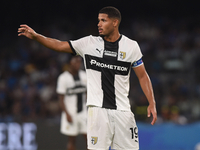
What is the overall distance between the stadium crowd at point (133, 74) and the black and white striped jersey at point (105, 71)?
529cm

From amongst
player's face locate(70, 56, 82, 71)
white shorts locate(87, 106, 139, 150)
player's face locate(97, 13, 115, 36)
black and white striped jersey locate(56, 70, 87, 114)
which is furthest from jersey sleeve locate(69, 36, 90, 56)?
black and white striped jersey locate(56, 70, 87, 114)

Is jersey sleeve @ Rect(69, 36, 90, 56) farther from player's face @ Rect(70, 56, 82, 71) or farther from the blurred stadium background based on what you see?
the blurred stadium background

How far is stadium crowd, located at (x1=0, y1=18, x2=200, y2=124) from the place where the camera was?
383 inches

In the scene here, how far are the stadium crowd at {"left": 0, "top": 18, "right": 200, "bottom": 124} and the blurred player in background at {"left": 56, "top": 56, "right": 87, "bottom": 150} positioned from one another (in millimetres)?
2223

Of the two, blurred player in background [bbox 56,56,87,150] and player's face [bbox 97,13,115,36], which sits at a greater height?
player's face [bbox 97,13,115,36]

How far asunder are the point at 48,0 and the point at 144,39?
451cm

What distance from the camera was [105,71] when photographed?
410cm

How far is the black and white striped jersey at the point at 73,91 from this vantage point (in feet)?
23.3

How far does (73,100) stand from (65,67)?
5.34 feet

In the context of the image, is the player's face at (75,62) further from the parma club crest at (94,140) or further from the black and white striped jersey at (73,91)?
the parma club crest at (94,140)

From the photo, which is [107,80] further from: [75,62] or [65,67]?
[65,67]

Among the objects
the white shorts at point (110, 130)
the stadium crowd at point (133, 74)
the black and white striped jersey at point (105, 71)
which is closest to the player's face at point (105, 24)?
the black and white striped jersey at point (105, 71)

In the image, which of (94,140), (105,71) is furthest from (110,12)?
(94,140)

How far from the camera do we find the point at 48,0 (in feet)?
47.1
